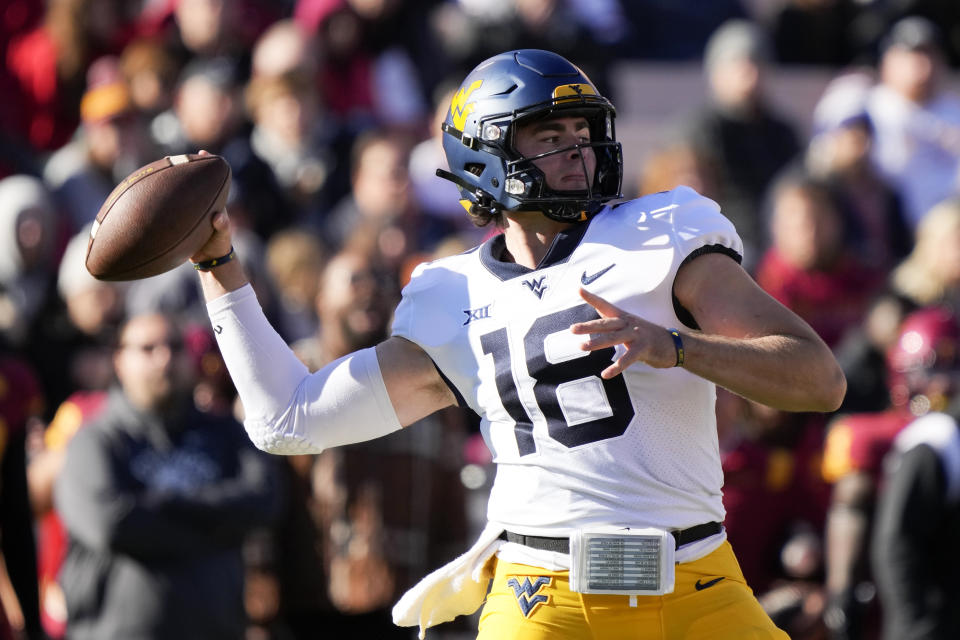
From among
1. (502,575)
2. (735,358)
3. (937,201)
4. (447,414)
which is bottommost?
(937,201)

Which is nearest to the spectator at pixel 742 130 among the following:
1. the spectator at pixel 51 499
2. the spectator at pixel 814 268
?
the spectator at pixel 814 268

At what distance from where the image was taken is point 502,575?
11.3 feet

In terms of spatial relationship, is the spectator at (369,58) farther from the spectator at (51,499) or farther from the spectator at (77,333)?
the spectator at (51,499)

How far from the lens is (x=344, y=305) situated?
5844 millimetres

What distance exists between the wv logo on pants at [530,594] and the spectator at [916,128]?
5.85 metres

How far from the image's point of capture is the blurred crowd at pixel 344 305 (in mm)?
5379

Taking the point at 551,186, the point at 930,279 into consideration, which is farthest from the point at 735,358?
the point at 930,279

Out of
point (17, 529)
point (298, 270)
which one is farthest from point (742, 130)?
point (17, 529)

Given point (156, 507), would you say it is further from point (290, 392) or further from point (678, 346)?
point (678, 346)

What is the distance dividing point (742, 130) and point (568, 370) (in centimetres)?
542

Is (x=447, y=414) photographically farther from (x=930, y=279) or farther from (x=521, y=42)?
(x=521, y=42)

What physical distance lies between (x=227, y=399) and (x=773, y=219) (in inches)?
127

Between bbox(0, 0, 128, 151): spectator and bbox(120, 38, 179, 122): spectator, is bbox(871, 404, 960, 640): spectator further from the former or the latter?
bbox(0, 0, 128, 151): spectator

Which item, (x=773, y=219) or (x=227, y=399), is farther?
(x=773, y=219)
